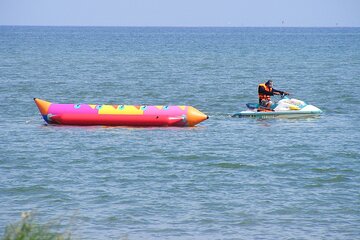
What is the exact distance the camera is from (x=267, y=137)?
23.3 m

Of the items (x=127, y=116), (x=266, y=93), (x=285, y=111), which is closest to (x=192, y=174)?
(x=127, y=116)

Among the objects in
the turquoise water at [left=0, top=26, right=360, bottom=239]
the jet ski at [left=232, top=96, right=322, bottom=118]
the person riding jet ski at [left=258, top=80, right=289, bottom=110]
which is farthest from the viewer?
the person riding jet ski at [left=258, top=80, right=289, bottom=110]

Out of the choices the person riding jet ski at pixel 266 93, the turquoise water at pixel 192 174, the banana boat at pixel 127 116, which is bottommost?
the turquoise water at pixel 192 174

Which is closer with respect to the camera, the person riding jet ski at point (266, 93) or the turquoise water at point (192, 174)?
the turquoise water at point (192, 174)

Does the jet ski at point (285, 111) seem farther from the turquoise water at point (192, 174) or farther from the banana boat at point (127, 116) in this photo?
the banana boat at point (127, 116)

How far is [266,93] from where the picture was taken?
86.3 ft

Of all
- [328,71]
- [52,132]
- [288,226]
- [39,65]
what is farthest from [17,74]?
[288,226]

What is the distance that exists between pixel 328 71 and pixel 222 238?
39372 mm

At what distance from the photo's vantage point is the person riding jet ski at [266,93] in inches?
1033

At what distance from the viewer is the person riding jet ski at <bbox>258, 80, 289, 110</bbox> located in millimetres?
26250

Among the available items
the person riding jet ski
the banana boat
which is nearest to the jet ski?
the person riding jet ski

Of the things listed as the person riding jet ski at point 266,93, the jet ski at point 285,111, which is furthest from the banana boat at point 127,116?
the person riding jet ski at point 266,93

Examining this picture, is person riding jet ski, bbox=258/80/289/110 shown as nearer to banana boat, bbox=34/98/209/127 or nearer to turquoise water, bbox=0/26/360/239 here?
turquoise water, bbox=0/26/360/239

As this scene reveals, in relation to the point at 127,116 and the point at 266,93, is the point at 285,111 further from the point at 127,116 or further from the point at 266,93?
the point at 127,116
